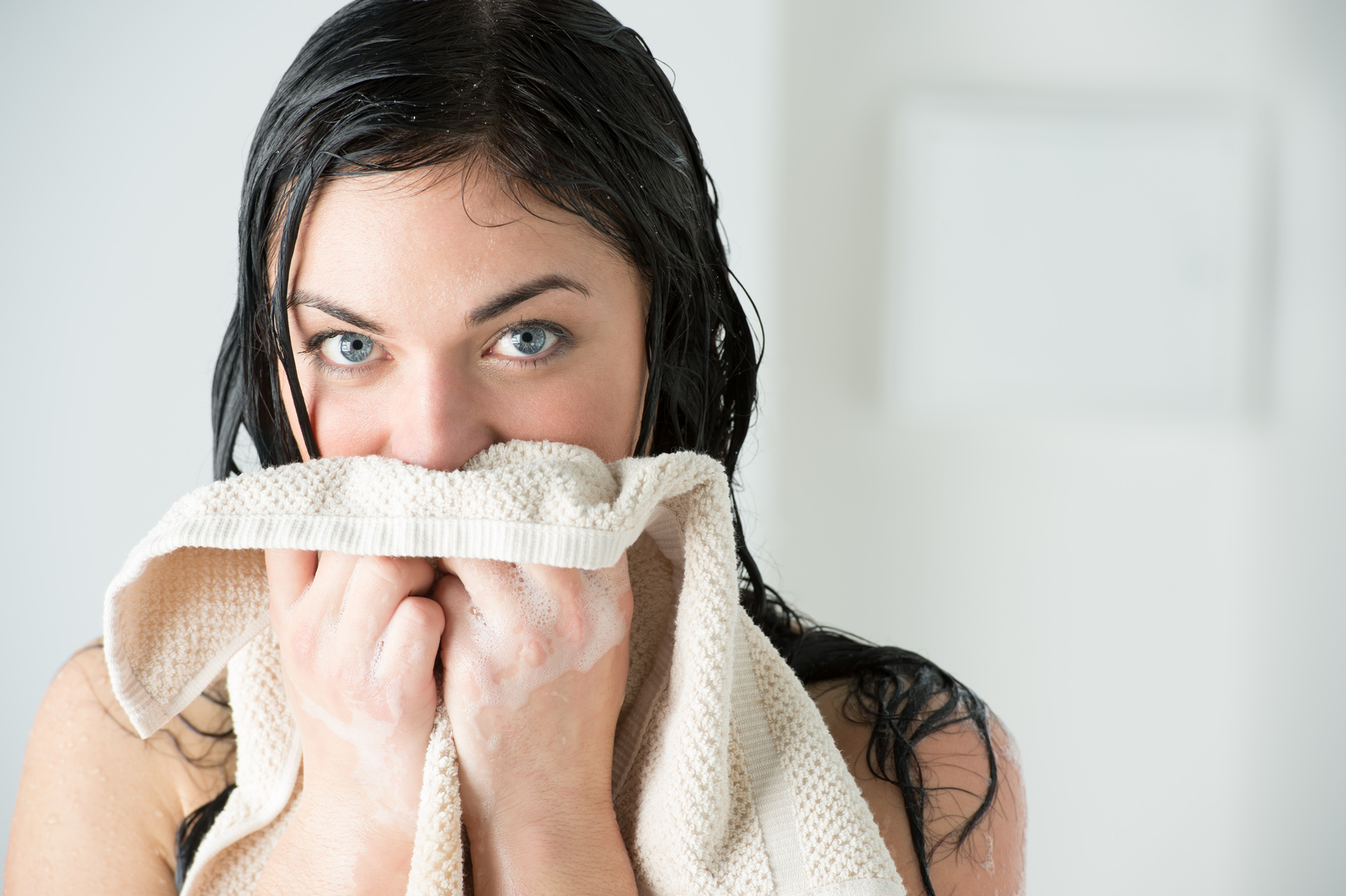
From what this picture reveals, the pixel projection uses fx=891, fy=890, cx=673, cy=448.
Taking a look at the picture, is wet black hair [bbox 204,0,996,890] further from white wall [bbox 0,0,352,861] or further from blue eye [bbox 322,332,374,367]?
white wall [bbox 0,0,352,861]

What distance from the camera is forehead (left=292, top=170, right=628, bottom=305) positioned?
22.3 inches

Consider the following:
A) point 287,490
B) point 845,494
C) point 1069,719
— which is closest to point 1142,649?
point 1069,719

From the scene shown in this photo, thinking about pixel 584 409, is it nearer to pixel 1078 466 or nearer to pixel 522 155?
pixel 522 155

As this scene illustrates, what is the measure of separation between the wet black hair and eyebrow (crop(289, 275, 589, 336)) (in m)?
0.05

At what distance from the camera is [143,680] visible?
61 centimetres

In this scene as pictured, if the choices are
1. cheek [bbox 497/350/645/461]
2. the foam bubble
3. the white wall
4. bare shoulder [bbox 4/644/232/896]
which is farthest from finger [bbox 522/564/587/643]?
the white wall

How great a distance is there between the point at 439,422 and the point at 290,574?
0.14 metres

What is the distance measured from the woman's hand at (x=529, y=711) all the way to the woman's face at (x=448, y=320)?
93 mm

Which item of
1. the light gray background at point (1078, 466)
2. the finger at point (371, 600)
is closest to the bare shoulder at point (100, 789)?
the finger at point (371, 600)

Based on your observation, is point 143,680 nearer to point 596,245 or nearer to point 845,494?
point 596,245

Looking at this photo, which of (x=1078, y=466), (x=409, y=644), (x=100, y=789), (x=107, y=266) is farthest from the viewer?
(x=1078, y=466)

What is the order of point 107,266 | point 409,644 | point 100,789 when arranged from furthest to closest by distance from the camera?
point 107,266
point 100,789
point 409,644

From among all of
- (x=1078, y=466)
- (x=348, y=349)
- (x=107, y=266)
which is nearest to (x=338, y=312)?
(x=348, y=349)

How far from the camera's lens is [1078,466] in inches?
65.6
